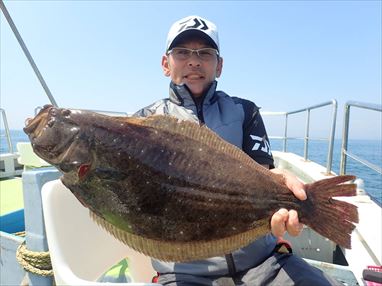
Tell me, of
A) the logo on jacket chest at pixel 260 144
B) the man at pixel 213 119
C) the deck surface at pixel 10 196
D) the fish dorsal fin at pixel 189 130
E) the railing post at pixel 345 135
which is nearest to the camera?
the fish dorsal fin at pixel 189 130

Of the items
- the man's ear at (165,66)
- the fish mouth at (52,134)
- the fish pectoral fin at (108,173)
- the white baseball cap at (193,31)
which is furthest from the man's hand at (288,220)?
the man's ear at (165,66)

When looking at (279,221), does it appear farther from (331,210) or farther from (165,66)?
(165,66)

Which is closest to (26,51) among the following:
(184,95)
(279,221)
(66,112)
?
(184,95)

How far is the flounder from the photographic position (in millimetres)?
1489

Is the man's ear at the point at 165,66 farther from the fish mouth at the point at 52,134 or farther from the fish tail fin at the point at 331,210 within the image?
the fish tail fin at the point at 331,210

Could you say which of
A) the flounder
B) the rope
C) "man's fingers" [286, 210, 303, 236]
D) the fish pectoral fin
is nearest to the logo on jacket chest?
the flounder

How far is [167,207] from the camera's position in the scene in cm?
153

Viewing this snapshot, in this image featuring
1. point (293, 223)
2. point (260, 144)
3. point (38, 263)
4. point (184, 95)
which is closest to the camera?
point (293, 223)

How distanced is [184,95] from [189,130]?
1.14m

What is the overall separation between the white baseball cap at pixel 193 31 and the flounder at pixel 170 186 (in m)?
1.23

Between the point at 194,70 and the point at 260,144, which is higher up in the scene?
the point at 194,70

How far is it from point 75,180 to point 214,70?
1658 millimetres

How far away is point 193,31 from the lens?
2.60 m

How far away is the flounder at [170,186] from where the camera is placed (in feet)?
4.89
